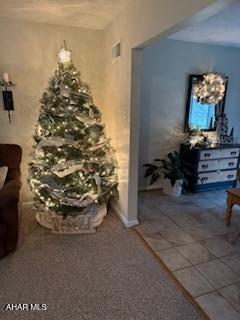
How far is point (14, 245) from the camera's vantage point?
2256 millimetres

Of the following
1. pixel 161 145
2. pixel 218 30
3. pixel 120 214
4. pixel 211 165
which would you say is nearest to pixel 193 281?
pixel 120 214

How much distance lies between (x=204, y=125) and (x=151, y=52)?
1.55 metres

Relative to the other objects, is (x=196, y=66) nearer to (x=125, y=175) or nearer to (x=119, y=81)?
(x=119, y=81)

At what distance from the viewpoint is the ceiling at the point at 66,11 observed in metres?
2.30

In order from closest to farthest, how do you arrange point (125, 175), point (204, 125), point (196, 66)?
point (125, 175) → point (196, 66) → point (204, 125)

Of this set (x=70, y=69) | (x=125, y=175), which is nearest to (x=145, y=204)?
(x=125, y=175)

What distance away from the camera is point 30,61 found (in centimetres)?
295

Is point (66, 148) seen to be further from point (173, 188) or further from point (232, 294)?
point (232, 294)

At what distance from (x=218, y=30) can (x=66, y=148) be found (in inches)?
99.6

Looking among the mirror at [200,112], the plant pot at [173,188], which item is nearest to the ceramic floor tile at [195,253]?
the plant pot at [173,188]

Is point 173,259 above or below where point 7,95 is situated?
below

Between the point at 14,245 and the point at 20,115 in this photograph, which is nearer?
the point at 14,245

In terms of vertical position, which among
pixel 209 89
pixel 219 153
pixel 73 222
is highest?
pixel 209 89

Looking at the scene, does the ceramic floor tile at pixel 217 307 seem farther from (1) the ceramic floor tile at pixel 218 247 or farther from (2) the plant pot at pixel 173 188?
(2) the plant pot at pixel 173 188
